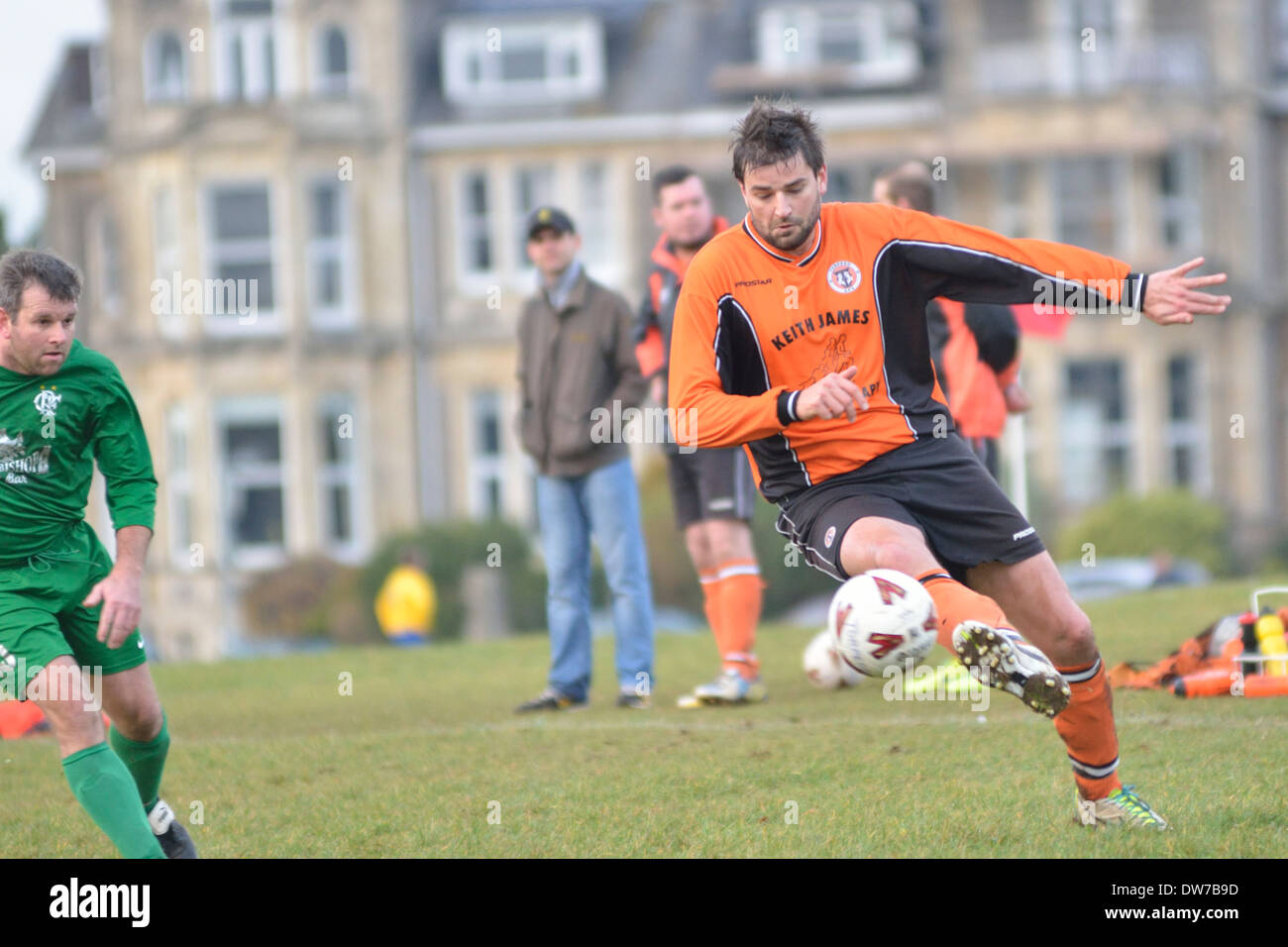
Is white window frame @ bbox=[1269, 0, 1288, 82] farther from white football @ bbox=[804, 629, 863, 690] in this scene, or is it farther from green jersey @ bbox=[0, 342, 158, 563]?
green jersey @ bbox=[0, 342, 158, 563]

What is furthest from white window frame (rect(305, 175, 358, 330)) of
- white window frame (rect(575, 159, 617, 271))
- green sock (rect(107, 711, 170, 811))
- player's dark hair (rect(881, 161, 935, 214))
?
green sock (rect(107, 711, 170, 811))

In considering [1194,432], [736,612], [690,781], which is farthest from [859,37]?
[690,781]

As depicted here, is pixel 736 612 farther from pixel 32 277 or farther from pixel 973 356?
pixel 32 277

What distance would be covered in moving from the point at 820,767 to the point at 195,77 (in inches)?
1160

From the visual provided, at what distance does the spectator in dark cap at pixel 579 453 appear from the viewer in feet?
33.9

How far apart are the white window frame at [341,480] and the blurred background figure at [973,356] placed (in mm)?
24816

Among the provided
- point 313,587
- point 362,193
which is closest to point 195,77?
point 362,193

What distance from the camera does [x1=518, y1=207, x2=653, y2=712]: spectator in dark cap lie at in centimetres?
1033

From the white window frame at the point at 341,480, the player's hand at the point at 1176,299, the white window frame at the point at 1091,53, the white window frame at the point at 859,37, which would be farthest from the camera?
the white window frame at the point at 859,37

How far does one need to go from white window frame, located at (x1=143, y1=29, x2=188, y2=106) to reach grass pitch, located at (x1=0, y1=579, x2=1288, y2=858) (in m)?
25.8

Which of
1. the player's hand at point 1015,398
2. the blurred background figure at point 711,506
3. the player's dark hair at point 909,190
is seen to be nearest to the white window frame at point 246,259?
the blurred background figure at point 711,506

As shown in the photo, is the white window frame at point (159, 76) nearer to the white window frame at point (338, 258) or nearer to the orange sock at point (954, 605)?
the white window frame at point (338, 258)

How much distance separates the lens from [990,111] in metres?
34.4

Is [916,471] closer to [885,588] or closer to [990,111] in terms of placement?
[885,588]
